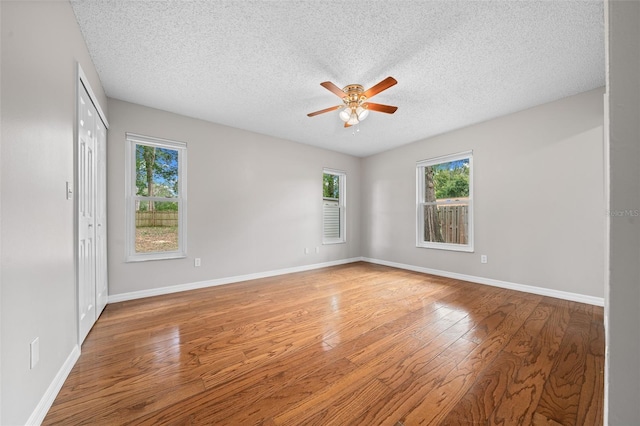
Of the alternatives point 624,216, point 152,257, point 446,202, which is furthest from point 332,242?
point 624,216

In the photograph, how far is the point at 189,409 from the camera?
1.37m

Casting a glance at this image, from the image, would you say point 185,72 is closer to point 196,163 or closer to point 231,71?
point 231,71

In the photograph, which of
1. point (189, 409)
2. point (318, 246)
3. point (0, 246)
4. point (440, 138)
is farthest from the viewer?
point (318, 246)

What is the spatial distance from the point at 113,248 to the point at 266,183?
2236mm

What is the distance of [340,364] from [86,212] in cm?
245

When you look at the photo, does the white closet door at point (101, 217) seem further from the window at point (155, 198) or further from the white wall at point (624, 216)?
the white wall at point (624, 216)

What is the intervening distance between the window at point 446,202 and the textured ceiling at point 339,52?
1.06 m

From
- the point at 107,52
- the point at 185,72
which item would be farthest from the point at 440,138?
the point at 107,52

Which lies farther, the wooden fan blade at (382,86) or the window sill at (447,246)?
the window sill at (447,246)

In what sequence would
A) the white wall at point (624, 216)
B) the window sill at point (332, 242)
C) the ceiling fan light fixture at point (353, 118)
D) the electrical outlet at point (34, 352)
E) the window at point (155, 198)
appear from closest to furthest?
the white wall at point (624, 216) < the electrical outlet at point (34, 352) < the ceiling fan light fixture at point (353, 118) < the window at point (155, 198) < the window sill at point (332, 242)

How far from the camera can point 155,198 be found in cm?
339

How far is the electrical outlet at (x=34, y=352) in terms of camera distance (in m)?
1.26

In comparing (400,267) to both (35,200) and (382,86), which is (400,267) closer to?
(382,86)

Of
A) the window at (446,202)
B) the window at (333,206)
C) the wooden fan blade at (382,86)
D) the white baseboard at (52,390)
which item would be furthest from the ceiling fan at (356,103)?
the white baseboard at (52,390)
